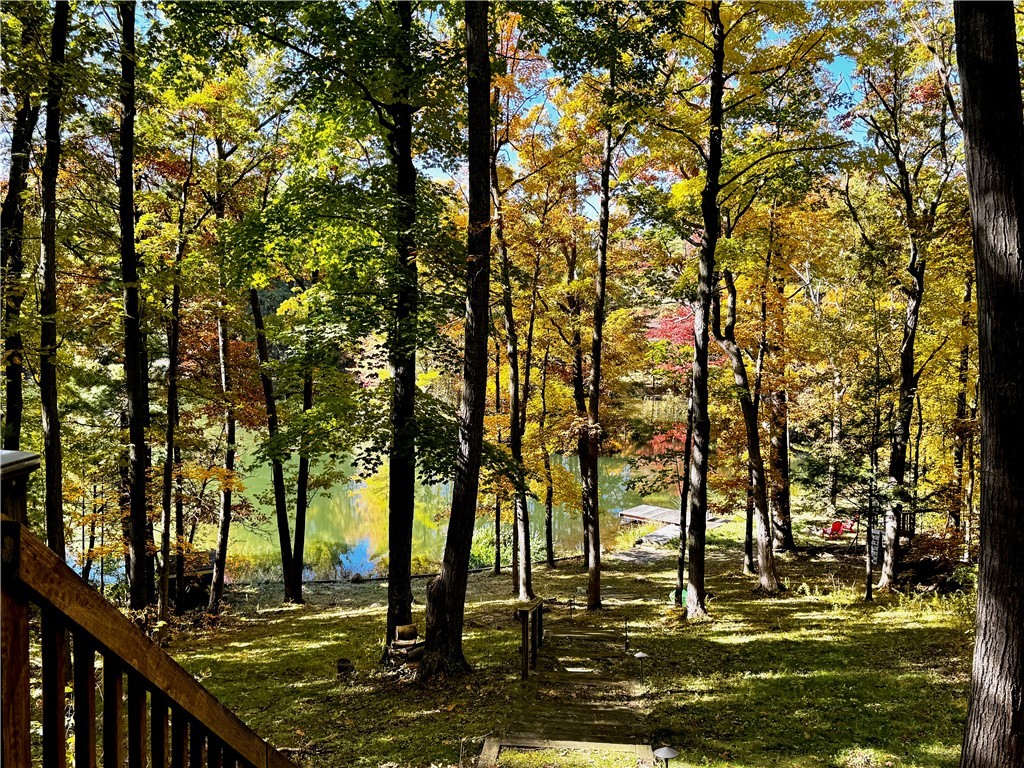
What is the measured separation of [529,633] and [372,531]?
1957 centimetres

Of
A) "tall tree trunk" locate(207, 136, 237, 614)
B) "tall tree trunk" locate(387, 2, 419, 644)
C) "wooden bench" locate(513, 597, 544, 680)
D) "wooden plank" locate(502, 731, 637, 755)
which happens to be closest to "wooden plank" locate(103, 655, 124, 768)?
"wooden plank" locate(502, 731, 637, 755)

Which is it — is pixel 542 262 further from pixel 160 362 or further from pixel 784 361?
pixel 160 362

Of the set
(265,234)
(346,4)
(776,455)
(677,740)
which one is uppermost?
(346,4)

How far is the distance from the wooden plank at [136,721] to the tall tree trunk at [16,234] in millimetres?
6708

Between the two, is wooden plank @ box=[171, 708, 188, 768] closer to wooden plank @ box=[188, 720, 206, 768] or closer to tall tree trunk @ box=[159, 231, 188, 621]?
wooden plank @ box=[188, 720, 206, 768]

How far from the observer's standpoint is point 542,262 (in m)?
14.2

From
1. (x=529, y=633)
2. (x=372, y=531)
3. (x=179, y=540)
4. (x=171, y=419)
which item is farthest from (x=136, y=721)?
(x=372, y=531)

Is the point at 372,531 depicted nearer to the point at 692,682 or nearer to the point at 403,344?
the point at 403,344

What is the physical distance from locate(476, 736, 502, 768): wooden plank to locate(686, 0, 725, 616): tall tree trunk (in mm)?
6029

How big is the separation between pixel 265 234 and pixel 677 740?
7.78m

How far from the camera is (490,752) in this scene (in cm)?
502

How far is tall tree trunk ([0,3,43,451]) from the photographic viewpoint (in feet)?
22.9

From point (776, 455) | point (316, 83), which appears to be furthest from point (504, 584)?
point (316, 83)

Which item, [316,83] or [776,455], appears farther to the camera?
[776,455]
